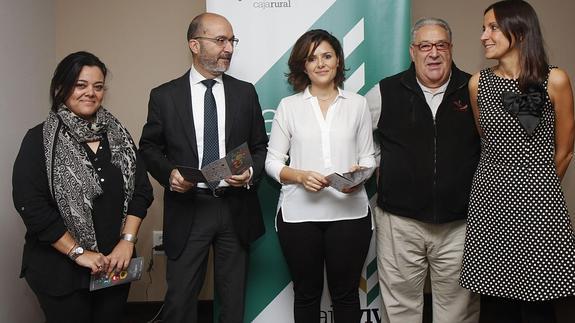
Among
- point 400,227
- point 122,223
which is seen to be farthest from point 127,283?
point 400,227

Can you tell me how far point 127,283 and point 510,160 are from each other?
1602 mm

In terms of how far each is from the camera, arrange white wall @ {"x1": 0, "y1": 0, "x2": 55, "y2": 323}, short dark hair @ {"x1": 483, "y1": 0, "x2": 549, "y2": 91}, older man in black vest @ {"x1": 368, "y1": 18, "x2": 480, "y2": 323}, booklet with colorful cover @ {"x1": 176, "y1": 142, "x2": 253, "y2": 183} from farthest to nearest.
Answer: white wall @ {"x1": 0, "y1": 0, "x2": 55, "y2": 323} → older man in black vest @ {"x1": 368, "y1": 18, "x2": 480, "y2": 323} → booklet with colorful cover @ {"x1": 176, "y1": 142, "x2": 253, "y2": 183} → short dark hair @ {"x1": 483, "y1": 0, "x2": 549, "y2": 91}

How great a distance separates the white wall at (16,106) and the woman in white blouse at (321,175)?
142 centimetres

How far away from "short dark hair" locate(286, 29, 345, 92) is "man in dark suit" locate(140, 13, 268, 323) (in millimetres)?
281

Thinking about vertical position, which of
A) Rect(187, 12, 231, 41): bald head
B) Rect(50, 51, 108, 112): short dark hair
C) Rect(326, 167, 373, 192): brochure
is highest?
Rect(187, 12, 231, 41): bald head

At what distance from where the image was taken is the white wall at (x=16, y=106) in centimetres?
254

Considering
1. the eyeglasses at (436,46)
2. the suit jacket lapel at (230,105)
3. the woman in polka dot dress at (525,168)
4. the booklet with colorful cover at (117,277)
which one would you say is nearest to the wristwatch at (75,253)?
the booklet with colorful cover at (117,277)

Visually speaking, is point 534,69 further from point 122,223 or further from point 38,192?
point 38,192

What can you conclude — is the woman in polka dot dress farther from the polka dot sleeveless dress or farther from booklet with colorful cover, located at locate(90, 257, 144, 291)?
booklet with colorful cover, located at locate(90, 257, 144, 291)

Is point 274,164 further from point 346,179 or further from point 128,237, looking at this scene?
point 128,237

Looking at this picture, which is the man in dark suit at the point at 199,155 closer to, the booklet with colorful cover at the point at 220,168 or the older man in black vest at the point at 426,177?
the booklet with colorful cover at the point at 220,168

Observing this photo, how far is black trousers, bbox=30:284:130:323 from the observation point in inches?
72.1

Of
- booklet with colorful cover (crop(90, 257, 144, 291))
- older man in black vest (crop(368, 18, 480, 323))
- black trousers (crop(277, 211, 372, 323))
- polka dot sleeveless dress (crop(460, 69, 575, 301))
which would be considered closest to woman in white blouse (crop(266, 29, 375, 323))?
black trousers (crop(277, 211, 372, 323))

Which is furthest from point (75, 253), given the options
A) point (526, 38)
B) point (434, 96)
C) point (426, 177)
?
point (526, 38)
